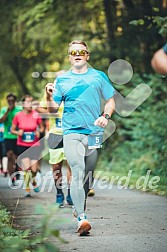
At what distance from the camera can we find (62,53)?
92.0ft

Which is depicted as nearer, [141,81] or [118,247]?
[118,247]

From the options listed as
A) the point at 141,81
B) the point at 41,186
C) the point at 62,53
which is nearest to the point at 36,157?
the point at 41,186

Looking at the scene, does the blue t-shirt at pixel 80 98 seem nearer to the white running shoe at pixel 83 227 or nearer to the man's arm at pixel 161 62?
the white running shoe at pixel 83 227

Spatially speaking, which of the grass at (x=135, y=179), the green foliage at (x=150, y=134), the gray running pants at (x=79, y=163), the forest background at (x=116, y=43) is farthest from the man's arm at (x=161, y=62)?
the green foliage at (x=150, y=134)

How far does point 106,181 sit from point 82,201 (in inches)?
364

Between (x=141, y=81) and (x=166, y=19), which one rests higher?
(x=166, y=19)

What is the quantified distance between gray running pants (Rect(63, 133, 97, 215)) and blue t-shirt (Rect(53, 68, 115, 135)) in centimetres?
11

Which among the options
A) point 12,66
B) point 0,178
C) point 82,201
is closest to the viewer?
point 82,201

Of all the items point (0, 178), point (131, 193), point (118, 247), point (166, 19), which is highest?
point (166, 19)

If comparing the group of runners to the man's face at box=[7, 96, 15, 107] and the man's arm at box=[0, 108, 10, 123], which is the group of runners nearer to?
the man's face at box=[7, 96, 15, 107]

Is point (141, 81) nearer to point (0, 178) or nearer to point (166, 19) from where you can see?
point (0, 178)

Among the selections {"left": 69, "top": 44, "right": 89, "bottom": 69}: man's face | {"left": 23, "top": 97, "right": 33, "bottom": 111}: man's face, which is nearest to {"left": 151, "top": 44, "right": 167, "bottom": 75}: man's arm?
{"left": 69, "top": 44, "right": 89, "bottom": 69}: man's face

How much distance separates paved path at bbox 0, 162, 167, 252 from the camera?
7301 mm

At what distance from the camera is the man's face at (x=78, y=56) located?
8609mm
